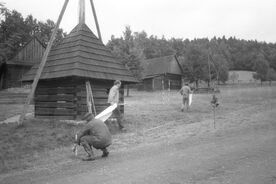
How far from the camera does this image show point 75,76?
12.3m

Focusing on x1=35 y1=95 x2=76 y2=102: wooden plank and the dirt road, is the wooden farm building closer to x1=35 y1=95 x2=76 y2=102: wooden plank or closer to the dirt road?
x1=35 y1=95 x2=76 y2=102: wooden plank

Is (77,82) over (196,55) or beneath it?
beneath

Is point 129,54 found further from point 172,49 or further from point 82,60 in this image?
point 172,49

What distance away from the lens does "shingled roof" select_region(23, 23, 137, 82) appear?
42.1 feet

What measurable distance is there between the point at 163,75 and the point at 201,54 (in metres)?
7.48

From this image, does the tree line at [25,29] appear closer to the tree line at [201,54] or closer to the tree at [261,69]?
the tree line at [201,54]

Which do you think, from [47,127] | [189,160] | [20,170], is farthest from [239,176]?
[47,127]

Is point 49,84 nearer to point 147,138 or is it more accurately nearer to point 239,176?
point 147,138

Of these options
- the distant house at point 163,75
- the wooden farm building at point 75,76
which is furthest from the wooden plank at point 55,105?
the distant house at point 163,75

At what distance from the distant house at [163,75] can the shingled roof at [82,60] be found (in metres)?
35.4

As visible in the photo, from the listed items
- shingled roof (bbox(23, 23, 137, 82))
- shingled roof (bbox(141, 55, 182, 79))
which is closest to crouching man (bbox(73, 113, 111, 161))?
shingled roof (bbox(23, 23, 137, 82))

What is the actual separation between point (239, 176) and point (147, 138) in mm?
5530

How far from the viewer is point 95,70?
43.4 feet

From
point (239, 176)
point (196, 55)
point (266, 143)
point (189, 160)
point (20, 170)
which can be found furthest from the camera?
point (196, 55)
